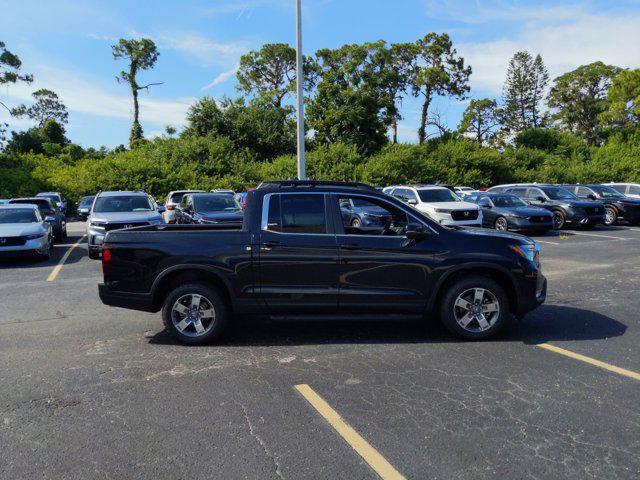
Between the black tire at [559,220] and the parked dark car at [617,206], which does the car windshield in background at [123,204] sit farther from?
the parked dark car at [617,206]

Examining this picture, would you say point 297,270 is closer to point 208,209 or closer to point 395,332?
Result: point 395,332

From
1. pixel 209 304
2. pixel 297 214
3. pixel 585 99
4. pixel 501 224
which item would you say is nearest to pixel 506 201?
pixel 501 224

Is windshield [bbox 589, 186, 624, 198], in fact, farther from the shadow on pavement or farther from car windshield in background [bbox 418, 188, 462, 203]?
the shadow on pavement

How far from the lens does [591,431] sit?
11.8 ft

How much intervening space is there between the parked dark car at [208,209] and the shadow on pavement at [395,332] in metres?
6.03

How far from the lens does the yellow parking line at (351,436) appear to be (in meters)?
3.13

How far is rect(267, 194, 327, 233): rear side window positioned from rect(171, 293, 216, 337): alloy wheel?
116cm

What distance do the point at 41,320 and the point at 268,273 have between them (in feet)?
11.6

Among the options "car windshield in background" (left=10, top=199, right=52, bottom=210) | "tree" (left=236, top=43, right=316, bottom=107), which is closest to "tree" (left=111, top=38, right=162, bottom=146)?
"tree" (left=236, top=43, right=316, bottom=107)

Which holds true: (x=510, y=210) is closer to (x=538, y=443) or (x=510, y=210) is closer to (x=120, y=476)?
(x=538, y=443)

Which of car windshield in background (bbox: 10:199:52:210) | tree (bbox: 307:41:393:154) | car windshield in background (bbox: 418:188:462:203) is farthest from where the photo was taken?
tree (bbox: 307:41:393:154)

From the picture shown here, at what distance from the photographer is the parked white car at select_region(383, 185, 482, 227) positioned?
15623mm

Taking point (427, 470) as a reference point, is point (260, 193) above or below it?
above

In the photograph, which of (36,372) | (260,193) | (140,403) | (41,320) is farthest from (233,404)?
(41,320)
